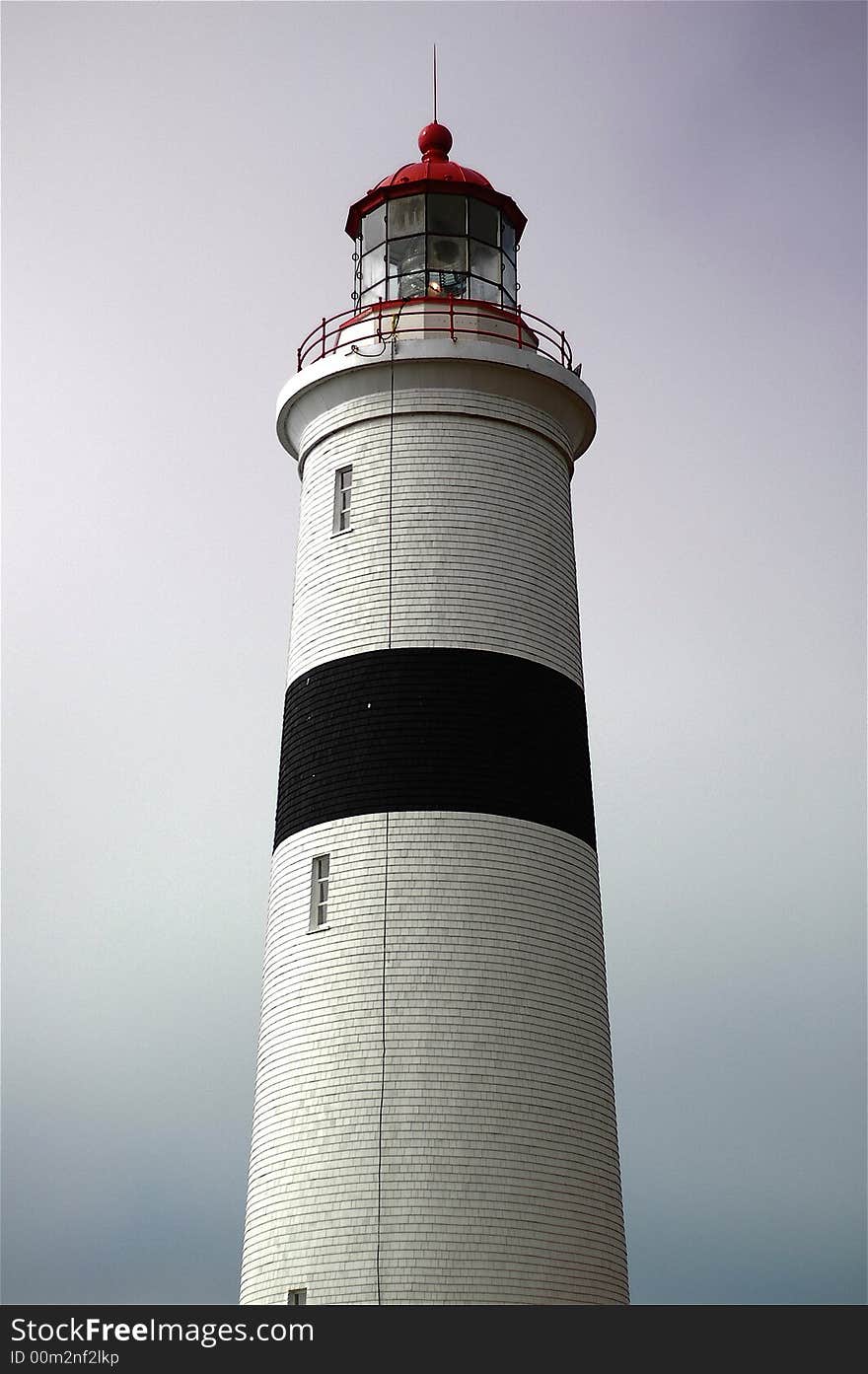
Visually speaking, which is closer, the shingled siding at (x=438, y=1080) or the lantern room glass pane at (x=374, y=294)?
the shingled siding at (x=438, y=1080)

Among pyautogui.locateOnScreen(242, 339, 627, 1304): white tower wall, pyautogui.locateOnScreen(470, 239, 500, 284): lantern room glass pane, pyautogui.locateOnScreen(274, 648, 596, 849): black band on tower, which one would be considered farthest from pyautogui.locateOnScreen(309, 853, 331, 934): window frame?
pyautogui.locateOnScreen(470, 239, 500, 284): lantern room glass pane

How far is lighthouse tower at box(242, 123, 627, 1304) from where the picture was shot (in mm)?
19422

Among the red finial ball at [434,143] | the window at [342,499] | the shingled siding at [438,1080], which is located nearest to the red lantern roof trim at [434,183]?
the red finial ball at [434,143]

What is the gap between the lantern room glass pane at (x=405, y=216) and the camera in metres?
23.8

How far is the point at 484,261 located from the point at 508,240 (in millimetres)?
552

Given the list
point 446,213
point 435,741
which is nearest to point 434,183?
point 446,213

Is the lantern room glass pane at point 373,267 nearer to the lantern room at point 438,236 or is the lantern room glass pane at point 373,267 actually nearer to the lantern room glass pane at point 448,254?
the lantern room at point 438,236

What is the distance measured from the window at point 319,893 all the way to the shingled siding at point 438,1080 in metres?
0.09

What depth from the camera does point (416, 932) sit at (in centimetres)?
2014

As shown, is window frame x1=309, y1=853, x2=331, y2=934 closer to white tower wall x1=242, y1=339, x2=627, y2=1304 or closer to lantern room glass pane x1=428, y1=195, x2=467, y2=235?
white tower wall x1=242, y1=339, x2=627, y2=1304

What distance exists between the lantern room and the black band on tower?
16.8 feet

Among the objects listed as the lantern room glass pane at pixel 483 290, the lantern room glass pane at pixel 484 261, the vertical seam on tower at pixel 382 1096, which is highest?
the lantern room glass pane at pixel 484 261
